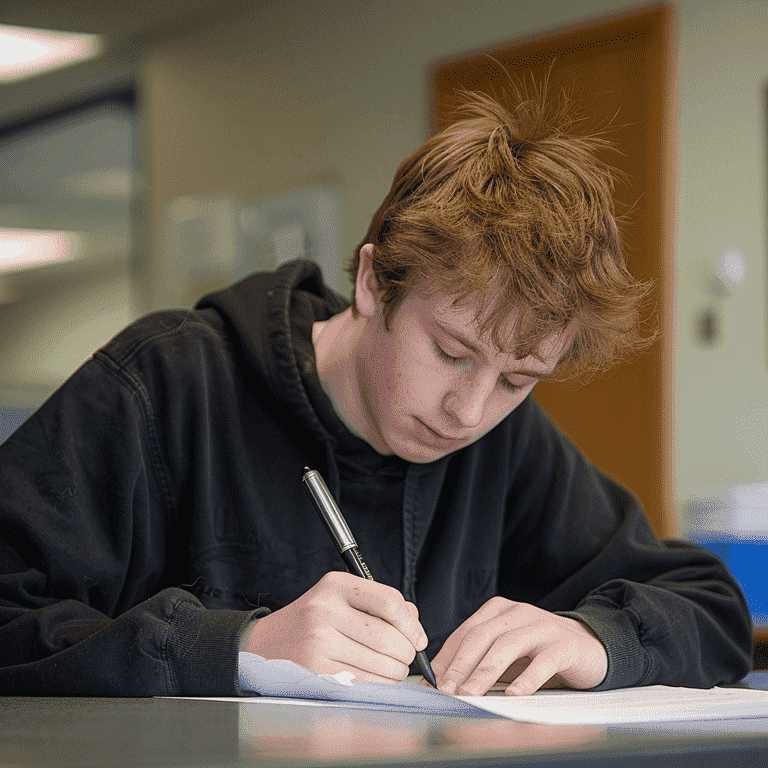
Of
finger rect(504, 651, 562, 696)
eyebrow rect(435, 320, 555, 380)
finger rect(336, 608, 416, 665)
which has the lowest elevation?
finger rect(504, 651, 562, 696)

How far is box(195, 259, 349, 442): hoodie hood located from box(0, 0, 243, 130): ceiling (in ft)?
11.6

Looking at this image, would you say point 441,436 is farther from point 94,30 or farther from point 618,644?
point 94,30

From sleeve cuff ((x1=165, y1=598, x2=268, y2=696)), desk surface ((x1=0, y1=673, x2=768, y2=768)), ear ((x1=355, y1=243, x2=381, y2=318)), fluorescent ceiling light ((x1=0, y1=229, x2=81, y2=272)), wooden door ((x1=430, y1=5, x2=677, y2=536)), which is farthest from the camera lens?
fluorescent ceiling light ((x1=0, y1=229, x2=81, y2=272))

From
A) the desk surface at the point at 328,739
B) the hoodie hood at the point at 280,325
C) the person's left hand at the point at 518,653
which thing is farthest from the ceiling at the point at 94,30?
the desk surface at the point at 328,739

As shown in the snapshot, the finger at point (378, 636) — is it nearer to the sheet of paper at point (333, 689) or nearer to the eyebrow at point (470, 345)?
the sheet of paper at point (333, 689)

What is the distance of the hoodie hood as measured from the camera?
1229 millimetres

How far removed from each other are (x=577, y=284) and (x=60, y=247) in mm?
5584

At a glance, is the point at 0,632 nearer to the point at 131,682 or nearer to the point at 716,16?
the point at 131,682

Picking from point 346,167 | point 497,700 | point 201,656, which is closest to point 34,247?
point 346,167

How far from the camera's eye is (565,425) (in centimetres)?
343

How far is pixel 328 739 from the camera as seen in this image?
610 millimetres

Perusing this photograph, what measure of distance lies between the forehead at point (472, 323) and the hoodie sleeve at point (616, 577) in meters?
0.26

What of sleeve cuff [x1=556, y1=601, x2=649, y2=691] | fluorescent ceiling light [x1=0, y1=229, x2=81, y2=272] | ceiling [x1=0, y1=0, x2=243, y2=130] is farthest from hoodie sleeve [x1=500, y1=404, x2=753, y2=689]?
fluorescent ceiling light [x1=0, y1=229, x2=81, y2=272]

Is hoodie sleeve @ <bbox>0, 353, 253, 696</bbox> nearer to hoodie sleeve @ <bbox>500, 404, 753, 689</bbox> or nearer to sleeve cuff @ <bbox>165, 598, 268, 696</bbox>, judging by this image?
sleeve cuff @ <bbox>165, 598, 268, 696</bbox>
